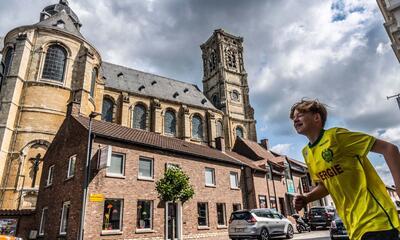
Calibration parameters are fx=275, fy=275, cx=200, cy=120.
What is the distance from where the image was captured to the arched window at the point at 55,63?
98.1 ft

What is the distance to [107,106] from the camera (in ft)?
123

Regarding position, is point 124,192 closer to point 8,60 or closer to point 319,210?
point 319,210

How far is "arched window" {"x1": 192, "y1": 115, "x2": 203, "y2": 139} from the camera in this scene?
43656 millimetres

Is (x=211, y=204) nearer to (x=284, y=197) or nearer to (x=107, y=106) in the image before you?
(x=284, y=197)

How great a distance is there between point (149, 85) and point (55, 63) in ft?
55.4

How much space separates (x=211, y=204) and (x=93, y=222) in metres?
8.55

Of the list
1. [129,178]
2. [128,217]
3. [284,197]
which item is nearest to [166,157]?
[129,178]

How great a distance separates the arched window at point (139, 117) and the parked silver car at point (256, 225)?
2662 centimetres

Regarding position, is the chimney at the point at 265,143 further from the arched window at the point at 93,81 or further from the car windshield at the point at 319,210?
the arched window at the point at 93,81

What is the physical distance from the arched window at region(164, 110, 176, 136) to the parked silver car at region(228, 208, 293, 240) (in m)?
27.4

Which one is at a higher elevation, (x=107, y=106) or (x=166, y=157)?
(x=107, y=106)

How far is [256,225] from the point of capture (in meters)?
13.8

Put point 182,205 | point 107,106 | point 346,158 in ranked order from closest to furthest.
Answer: point 346,158 < point 182,205 < point 107,106

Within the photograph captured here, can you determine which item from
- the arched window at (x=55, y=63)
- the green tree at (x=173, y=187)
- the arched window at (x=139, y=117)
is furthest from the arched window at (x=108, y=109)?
the green tree at (x=173, y=187)
